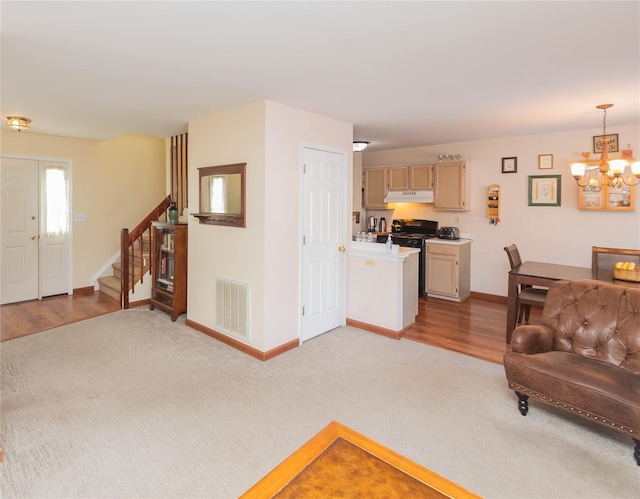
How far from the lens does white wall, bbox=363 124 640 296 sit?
15.9 ft

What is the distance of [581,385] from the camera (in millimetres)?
2311

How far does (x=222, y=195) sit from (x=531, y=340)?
3.17m

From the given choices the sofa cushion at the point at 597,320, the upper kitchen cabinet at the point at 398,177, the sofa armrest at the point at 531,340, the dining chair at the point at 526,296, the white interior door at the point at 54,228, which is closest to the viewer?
the sofa cushion at the point at 597,320

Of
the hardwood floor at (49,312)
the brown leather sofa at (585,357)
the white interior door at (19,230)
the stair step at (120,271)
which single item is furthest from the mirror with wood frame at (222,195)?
the white interior door at (19,230)

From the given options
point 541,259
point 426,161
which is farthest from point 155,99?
point 541,259

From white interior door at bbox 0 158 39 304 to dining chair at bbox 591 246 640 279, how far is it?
24.0 feet

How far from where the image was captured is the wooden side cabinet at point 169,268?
471cm

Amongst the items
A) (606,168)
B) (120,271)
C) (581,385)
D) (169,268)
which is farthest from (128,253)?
(606,168)

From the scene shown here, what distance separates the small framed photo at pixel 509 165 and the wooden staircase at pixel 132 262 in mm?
4902

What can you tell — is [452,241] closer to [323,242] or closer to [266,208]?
[323,242]

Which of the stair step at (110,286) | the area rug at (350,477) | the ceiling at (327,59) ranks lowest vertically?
the area rug at (350,477)

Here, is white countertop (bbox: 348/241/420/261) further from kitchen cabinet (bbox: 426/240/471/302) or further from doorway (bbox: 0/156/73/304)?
doorway (bbox: 0/156/73/304)

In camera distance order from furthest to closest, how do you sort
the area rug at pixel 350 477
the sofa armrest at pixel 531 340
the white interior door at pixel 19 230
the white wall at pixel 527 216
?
the white interior door at pixel 19 230
the white wall at pixel 527 216
the sofa armrest at pixel 531 340
the area rug at pixel 350 477

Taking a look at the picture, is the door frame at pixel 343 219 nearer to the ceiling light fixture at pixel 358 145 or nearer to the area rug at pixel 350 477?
the ceiling light fixture at pixel 358 145
